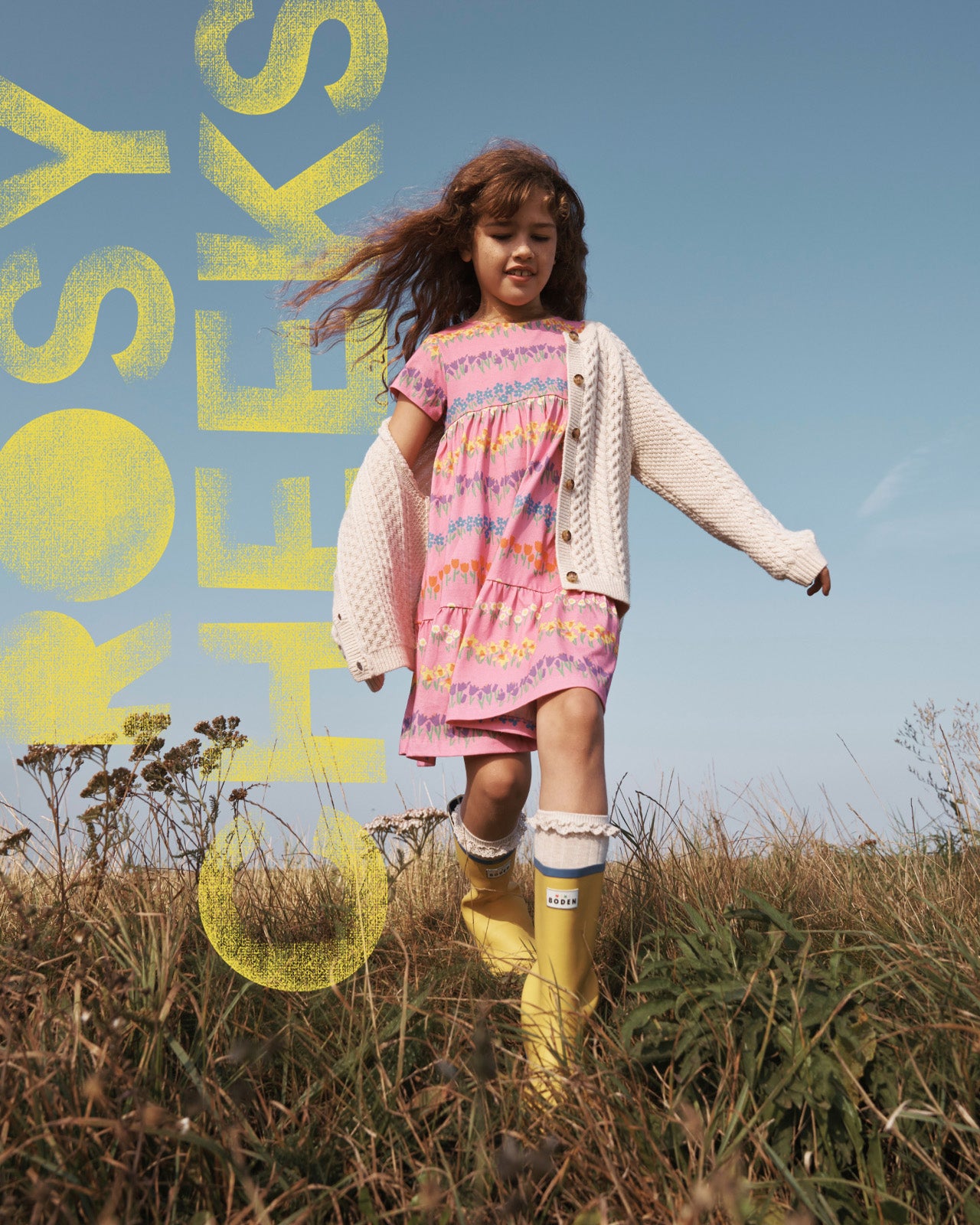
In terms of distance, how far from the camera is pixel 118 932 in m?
2.61

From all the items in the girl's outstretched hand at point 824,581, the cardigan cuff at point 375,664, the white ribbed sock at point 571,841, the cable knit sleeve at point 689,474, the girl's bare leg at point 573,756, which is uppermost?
the cable knit sleeve at point 689,474

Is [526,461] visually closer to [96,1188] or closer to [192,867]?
[192,867]

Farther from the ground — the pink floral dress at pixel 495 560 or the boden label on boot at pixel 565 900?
the pink floral dress at pixel 495 560

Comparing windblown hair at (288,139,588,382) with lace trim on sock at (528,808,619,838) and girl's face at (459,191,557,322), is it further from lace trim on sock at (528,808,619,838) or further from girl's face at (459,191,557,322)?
lace trim on sock at (528,808,619,838)

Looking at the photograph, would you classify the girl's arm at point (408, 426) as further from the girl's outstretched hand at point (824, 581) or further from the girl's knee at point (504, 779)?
the girl's outstretched hand at point (824, 581)

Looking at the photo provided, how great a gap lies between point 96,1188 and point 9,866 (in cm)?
302

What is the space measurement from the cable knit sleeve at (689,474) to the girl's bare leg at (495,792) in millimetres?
948

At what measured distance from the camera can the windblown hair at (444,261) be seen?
3.21 m

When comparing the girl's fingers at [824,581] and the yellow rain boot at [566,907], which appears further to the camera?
the girl's fingers at [824,581]

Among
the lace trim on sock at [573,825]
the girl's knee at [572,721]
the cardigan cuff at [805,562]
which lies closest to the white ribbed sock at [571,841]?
the lace trim on sock at [573,825]

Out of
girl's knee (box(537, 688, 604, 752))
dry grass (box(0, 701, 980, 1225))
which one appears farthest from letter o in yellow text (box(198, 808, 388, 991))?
girl's knee (box(537, 688, 604, 752))

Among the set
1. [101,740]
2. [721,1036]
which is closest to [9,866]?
[101,740]

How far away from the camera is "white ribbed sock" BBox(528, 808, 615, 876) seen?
8.25 feet

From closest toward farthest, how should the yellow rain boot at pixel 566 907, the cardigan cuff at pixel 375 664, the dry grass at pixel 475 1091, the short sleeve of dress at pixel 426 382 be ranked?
1. the dry grass at pixel 475 1091
2. the yellow rain boot at pixel 566 907
3. the cardigan cuff at pixel 375 664
4. the short sleeve of dress at pixel 426 382
